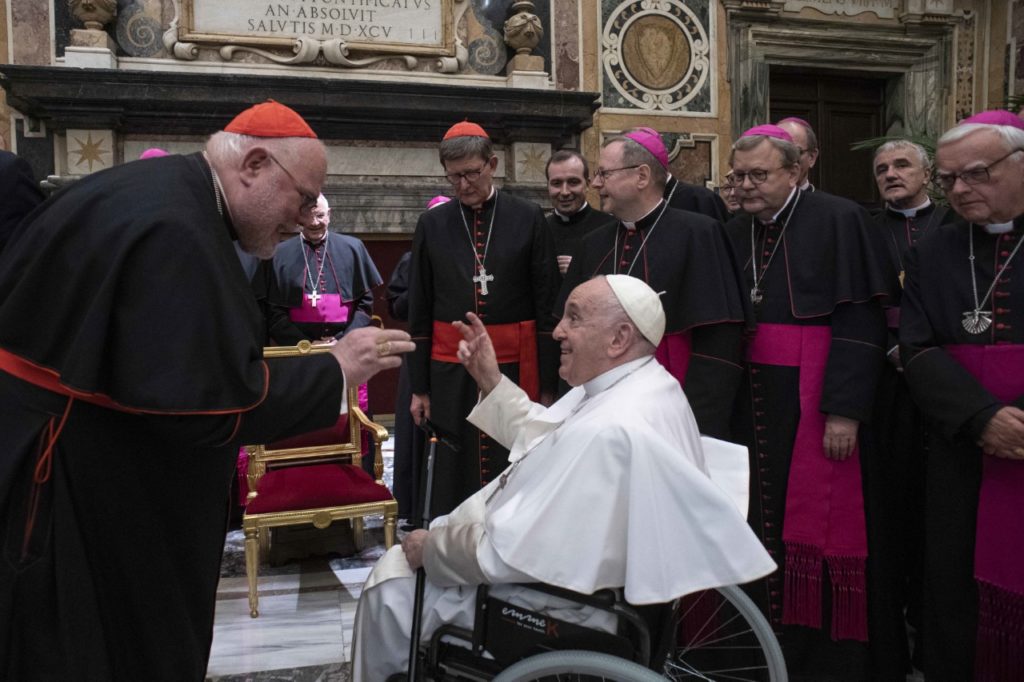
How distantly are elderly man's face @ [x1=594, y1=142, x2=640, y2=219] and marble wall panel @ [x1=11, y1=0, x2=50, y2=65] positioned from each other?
5.63 m

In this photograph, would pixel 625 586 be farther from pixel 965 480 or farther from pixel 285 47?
pixel 285 47

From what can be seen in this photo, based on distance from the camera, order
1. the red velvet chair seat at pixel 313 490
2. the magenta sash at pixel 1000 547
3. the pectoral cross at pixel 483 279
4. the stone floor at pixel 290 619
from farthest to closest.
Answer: the pectoral cross at pixel 483 279
the red velvet chair seat at pixel 313 490
the stone floor at pixel 290 619
the magenta sash at pixel 1000 547

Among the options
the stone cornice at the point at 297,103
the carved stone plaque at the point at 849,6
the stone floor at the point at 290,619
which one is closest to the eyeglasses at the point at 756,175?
the stone floor at the point at 290,619

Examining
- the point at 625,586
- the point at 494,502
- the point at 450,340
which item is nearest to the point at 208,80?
the point at 450,340

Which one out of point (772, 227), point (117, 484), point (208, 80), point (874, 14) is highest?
point (874, 14)

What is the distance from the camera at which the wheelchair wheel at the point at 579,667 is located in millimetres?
1736

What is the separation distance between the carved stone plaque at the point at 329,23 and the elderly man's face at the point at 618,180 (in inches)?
190

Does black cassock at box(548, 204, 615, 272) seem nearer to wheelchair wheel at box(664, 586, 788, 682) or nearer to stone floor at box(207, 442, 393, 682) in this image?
stone floor at box(207, 442, 393, 682)

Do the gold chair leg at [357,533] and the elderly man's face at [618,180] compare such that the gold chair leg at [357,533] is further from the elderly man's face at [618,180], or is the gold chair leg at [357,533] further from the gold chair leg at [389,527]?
the elderly man's face at [618,180]

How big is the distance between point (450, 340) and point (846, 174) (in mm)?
6467

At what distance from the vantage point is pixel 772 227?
3.12m

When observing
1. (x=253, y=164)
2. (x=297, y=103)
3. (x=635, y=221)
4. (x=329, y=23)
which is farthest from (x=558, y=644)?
(x=329, y=23)

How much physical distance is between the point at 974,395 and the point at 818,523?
0.66 metres

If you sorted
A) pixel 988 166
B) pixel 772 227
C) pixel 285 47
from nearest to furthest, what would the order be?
pixel 988 166
pixel 772 227
pixel 285 47
